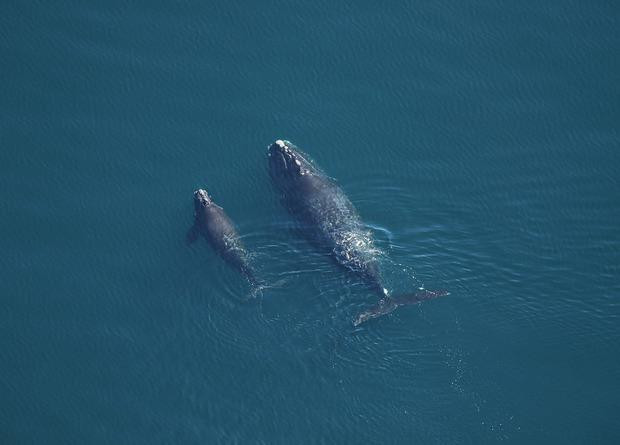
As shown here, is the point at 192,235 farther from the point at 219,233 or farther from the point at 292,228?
the point at 292,228

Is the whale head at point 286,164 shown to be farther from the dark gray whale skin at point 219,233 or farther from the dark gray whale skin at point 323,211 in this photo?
the dark gray whale skin at point 219,233

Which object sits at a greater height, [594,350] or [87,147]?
[87,147]

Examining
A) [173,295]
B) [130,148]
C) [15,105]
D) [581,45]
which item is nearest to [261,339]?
[173,295]

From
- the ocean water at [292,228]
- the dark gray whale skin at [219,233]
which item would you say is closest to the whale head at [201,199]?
the dark gray whale skin at [219,233]

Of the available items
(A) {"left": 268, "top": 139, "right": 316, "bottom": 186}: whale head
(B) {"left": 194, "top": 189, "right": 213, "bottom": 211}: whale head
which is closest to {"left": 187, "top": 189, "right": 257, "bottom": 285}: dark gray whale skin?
(B) {"left": 194, "top": 189, "right": 213, "bottom": 211}: whale head

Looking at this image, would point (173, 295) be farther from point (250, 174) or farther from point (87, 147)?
point (87, 147)

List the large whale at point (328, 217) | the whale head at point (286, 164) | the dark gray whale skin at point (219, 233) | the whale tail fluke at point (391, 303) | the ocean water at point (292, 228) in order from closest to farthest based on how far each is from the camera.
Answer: the ocean water at point (292, 228)
the whale tail fluke at point (391, 303)
the large whale at point (328, 217)
the dark gray whale skin at point (219, 233)
the whale head at point (286, 164)
